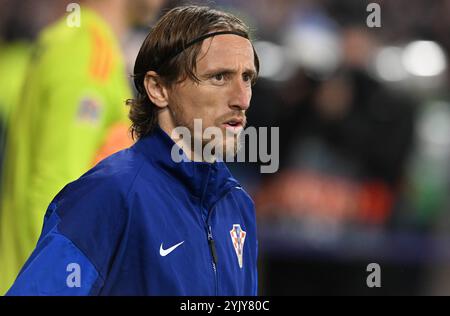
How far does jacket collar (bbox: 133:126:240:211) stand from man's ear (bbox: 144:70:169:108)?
0.07 metres

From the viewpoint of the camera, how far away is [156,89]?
106 inches

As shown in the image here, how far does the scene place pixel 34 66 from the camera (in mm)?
4047

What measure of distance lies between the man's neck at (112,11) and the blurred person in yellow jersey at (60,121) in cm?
3

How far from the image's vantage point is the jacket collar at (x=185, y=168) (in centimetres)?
259

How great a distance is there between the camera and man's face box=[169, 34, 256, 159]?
103 inches

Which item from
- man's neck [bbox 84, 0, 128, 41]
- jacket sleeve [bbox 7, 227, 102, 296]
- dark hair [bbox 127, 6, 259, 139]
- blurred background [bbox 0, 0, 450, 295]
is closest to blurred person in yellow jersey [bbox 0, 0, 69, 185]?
blurred background [bbox 0, 0, 450, 295]

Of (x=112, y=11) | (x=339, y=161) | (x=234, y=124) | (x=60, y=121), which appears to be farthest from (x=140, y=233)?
(x=339, y=161)

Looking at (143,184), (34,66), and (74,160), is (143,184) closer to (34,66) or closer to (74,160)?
(74,160)

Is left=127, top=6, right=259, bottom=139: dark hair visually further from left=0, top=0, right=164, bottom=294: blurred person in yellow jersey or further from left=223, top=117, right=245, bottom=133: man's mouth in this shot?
left=0, top=0, right=164, bottom=294: blurred person in yellow jersey

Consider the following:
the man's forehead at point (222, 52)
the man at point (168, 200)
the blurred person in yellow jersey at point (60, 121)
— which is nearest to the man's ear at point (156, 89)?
the man at point (168, 200)

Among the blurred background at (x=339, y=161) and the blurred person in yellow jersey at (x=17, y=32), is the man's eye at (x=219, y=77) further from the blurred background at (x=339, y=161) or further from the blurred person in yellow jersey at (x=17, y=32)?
the blurred person in yellow jersey at (x=17, y=32)

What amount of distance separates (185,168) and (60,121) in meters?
1.37

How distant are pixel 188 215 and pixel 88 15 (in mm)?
1713

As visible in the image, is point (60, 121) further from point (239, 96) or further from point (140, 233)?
point (140, 233)
